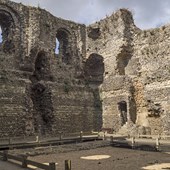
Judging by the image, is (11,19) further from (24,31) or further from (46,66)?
(46,66)

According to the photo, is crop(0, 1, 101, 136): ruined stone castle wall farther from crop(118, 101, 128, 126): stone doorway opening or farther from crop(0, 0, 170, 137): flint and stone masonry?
crop(118, 101, 128, 126): stone doorway opening

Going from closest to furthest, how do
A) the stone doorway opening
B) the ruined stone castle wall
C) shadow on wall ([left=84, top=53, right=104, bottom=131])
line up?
1. the ruined stone castle wall
2. the stone doorway opening
3. shadow on wall ([left=84, top=53, right=104, bottom=131])

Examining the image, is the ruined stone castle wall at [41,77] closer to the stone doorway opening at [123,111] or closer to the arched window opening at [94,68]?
the arched window opening at [94,68]

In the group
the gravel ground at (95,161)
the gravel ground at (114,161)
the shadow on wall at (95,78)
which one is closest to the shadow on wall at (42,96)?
the shadow on wall at (95,78)

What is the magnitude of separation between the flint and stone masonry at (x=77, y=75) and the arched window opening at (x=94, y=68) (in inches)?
9.4

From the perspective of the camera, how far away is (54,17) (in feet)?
86.3

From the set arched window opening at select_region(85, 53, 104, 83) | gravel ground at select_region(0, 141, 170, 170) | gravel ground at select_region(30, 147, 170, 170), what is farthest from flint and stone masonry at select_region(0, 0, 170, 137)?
gravel ground at select_region(30, 147, 170, 170)

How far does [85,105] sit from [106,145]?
994 centimetres

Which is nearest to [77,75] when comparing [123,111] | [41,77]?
[41,77]

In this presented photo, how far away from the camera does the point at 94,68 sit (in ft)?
96.5

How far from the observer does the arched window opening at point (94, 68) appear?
2830 cm

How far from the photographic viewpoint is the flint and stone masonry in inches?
846

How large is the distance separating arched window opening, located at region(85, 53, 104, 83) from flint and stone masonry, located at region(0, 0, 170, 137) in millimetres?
240

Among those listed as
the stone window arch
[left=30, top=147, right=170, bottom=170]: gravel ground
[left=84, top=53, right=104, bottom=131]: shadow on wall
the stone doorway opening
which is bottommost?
[left=30, top=147, right=170, bottom=170]: gravel ground
